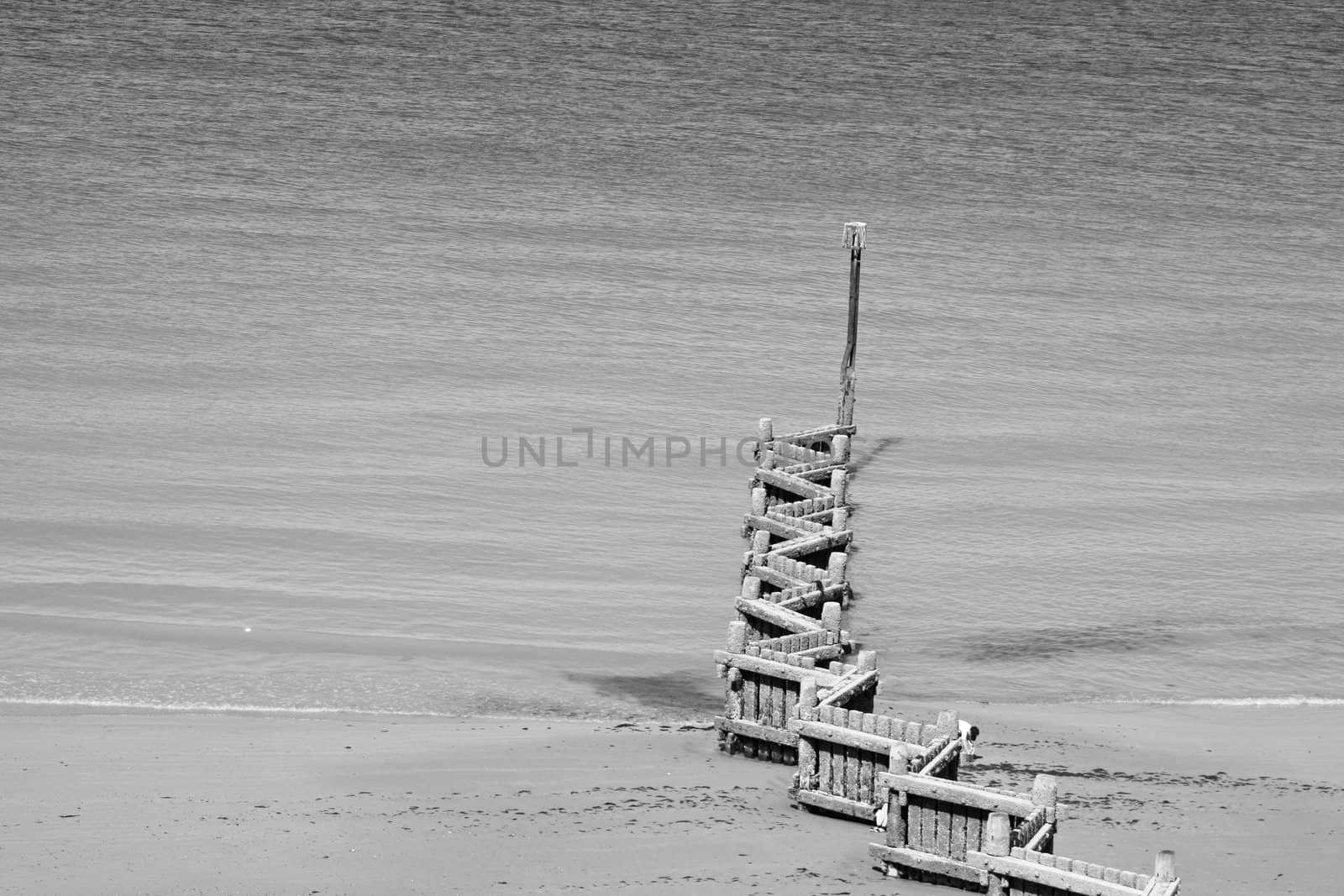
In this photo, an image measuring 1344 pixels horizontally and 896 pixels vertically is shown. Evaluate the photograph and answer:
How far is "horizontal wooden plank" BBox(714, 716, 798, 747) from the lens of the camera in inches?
746

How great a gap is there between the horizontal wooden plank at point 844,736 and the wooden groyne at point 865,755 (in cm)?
1

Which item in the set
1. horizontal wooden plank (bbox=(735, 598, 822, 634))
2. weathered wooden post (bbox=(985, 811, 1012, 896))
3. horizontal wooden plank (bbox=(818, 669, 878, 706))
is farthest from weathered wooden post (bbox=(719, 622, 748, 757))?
weathered wooden post (bbox=(985, 811, 1012, 896))

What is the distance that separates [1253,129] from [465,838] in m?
54.1

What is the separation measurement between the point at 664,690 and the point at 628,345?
65.0 feet

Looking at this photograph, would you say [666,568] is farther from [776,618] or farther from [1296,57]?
[1296,57]

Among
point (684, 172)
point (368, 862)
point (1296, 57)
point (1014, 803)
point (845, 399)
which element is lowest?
point (368, 862)

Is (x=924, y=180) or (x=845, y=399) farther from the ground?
(x=924, y=180)

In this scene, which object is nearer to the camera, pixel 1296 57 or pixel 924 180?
pixel 924 180

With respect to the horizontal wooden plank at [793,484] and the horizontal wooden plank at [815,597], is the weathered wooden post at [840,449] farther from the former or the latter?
the horizontal wooden plank at [815,597]

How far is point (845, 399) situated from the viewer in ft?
107

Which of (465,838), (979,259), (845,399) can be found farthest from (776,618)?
(979,259)

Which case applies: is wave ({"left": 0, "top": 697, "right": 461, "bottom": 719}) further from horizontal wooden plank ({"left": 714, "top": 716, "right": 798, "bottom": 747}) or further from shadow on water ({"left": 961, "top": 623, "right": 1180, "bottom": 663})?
shadow on water ({"left": 961, "top": 623, "right": 1180, "bottom": 663})

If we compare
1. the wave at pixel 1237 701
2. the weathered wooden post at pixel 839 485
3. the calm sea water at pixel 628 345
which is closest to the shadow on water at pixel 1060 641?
the calm sea water at pixel 628 345

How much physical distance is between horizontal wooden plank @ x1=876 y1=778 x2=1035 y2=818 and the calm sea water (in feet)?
20.3
